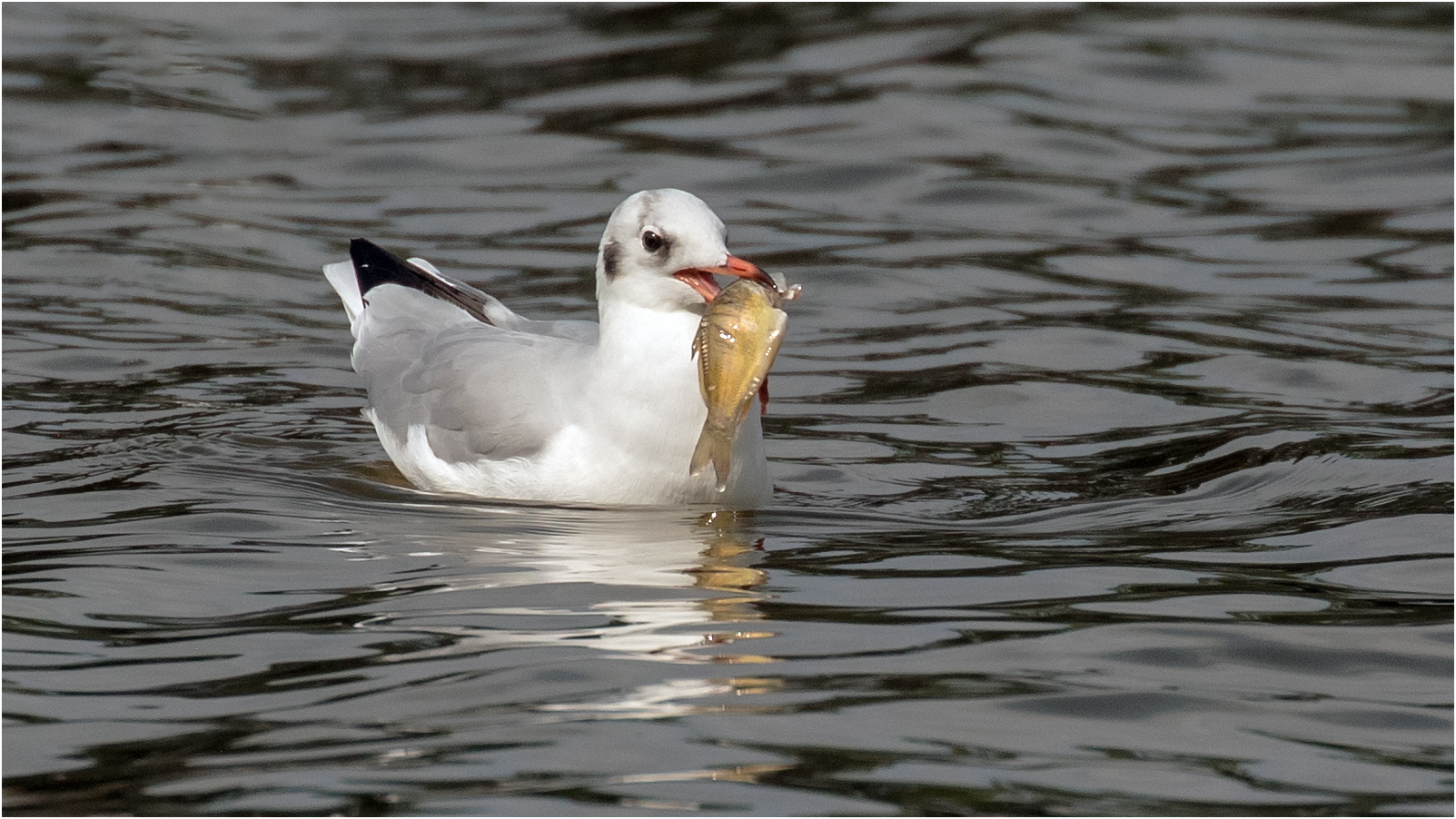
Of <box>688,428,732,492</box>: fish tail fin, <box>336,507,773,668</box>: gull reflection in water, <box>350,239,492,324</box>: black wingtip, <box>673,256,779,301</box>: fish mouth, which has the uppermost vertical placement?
<box>673,256,779,301</box>: fish mouth

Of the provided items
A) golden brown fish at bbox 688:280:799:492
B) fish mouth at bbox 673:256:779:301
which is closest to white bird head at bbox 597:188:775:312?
fish mouth at bbox 673:256:779:301

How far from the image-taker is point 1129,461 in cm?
796

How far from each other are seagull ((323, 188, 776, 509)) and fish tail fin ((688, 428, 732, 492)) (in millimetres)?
121

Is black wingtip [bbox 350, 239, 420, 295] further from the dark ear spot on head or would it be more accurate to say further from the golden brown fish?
the golden brown fish

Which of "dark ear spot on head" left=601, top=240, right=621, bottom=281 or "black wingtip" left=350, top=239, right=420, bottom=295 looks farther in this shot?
"black wingtip" left=350, top=239, right=420, bottom=295

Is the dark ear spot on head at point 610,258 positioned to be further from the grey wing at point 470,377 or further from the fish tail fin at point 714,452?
the fish tail fin at point 714,452

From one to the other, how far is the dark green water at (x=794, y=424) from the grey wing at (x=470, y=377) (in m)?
0.30

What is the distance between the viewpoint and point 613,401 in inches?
276

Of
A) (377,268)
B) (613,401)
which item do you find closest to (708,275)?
(613,401)

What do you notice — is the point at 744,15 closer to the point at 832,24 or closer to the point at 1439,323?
the point at 832,24

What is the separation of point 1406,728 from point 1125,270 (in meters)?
6.14

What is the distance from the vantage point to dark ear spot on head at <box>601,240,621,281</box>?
701 centimetres

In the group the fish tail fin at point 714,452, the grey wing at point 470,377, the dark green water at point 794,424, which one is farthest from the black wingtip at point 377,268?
the fish tail fin at point 714,452

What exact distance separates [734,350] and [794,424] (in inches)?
82.4
